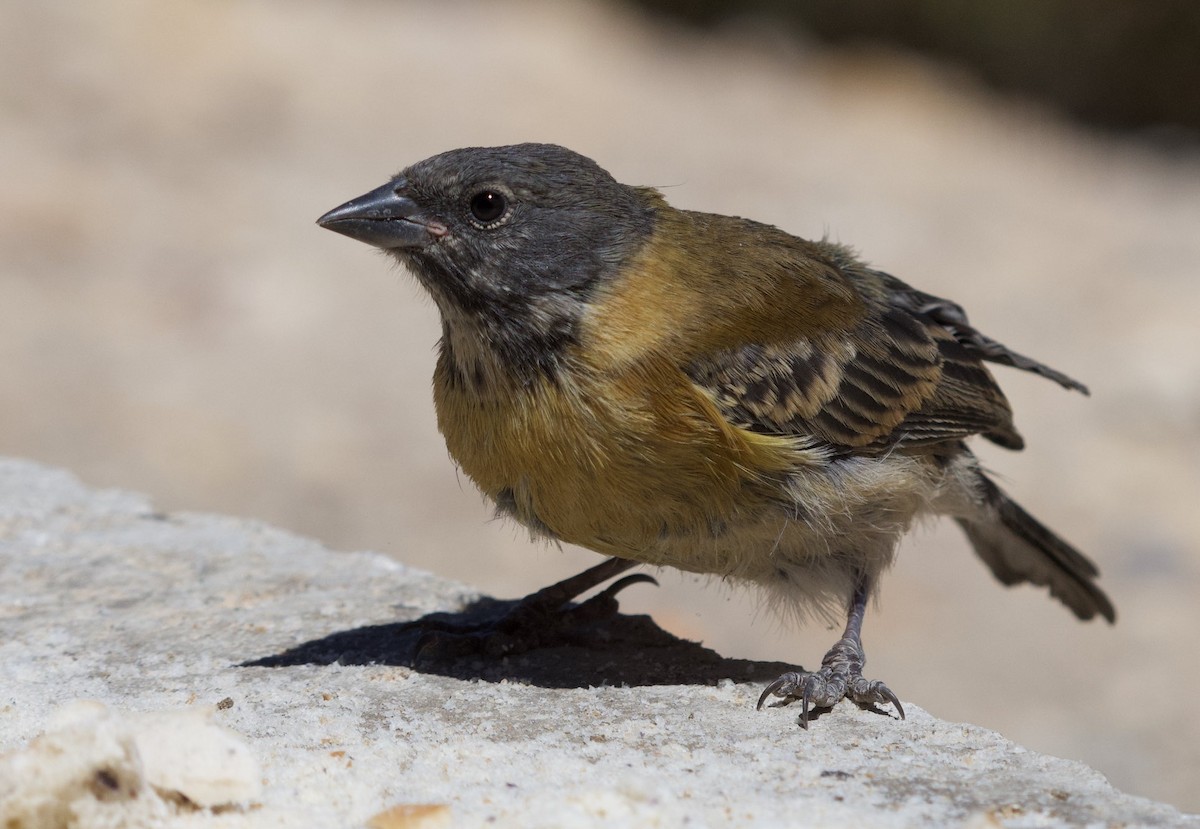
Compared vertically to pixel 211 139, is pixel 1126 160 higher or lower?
higher

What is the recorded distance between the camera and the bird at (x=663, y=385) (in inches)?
161

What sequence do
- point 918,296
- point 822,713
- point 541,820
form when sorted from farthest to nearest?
point 918,296, point 822,713, point 541,820

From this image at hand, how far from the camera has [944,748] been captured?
3.73m

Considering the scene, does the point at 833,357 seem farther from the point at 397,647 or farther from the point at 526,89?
the point at 526,89

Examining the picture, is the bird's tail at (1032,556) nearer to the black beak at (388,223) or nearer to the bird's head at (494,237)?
the bird's head at (494,237)

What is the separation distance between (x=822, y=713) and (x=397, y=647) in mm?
1325

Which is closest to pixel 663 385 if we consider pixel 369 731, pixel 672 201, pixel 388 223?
pixel 388 223

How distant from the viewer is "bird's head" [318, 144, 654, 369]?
169 inches

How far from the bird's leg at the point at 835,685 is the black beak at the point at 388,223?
1587mm

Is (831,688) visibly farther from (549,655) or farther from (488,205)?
(488,205)

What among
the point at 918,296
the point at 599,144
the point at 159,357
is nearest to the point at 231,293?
the point at 159,357

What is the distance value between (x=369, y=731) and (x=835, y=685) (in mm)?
1294

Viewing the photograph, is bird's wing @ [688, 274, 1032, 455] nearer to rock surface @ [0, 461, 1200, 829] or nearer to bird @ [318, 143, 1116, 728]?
bird @ [318, 143, 1116, 728]

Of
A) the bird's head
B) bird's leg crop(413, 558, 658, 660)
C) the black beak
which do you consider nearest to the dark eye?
the bird's head
